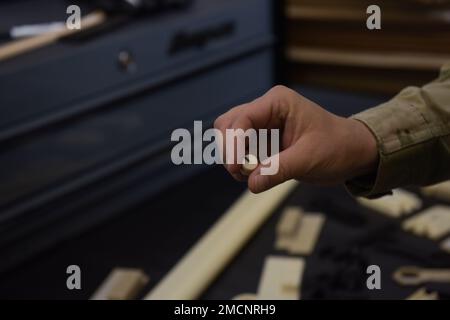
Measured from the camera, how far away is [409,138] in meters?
0.56

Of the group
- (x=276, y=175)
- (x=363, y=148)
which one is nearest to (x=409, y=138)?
(x=363, y=148)

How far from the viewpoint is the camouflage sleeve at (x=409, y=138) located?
547 mm

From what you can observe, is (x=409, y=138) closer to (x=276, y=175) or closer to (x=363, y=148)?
(x=363, y=148)

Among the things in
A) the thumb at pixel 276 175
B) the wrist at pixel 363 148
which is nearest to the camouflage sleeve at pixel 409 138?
the wrist at pixel 363 148

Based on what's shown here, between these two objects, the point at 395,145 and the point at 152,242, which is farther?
the point at 152,242

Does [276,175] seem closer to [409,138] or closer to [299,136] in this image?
[299,136]

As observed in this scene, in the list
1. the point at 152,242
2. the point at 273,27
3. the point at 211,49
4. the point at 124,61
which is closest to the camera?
the point at 152,242

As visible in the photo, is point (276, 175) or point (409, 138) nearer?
point (276, 175)

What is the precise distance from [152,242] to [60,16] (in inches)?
19.5

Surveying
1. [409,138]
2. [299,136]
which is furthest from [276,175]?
[409,138]

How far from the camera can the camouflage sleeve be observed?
0.55 meters

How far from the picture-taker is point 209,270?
74 cm

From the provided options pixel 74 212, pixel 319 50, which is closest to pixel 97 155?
pixel 74 212

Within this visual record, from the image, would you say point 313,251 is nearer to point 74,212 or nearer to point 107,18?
point 74,212
